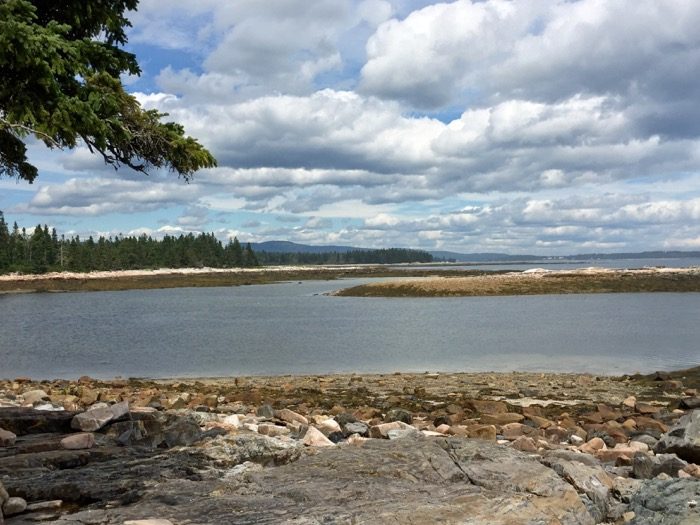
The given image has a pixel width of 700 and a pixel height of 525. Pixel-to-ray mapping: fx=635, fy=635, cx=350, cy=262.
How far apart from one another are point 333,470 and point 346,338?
3231 centimetres

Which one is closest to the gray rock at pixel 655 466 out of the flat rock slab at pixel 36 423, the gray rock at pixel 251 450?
the gray rock at pixel 251 450

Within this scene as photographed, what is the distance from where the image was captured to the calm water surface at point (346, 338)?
2958 cm

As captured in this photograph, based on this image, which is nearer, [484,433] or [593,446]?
[593,446]

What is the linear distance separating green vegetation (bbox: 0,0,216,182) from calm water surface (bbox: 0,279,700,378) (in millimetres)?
21074

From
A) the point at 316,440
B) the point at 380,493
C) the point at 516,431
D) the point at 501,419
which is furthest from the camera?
the point at 501,419

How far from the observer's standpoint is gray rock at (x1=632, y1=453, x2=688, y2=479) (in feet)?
27.6

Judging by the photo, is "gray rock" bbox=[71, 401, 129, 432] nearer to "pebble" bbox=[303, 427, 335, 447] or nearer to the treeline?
"pebble" bbox=[303, 427, 335, 447]

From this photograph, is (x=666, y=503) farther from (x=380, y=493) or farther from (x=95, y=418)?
(x=95, y=418)

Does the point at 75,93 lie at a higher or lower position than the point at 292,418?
higher

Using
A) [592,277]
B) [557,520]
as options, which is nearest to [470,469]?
[557,520]

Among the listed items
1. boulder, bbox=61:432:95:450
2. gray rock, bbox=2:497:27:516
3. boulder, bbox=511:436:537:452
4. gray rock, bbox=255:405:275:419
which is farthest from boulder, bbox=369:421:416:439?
gray rock, bbox=2:497:27:516

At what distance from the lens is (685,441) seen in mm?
9500

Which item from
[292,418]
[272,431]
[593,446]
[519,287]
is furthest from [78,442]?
[519,287]

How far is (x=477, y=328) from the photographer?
4506 cm
